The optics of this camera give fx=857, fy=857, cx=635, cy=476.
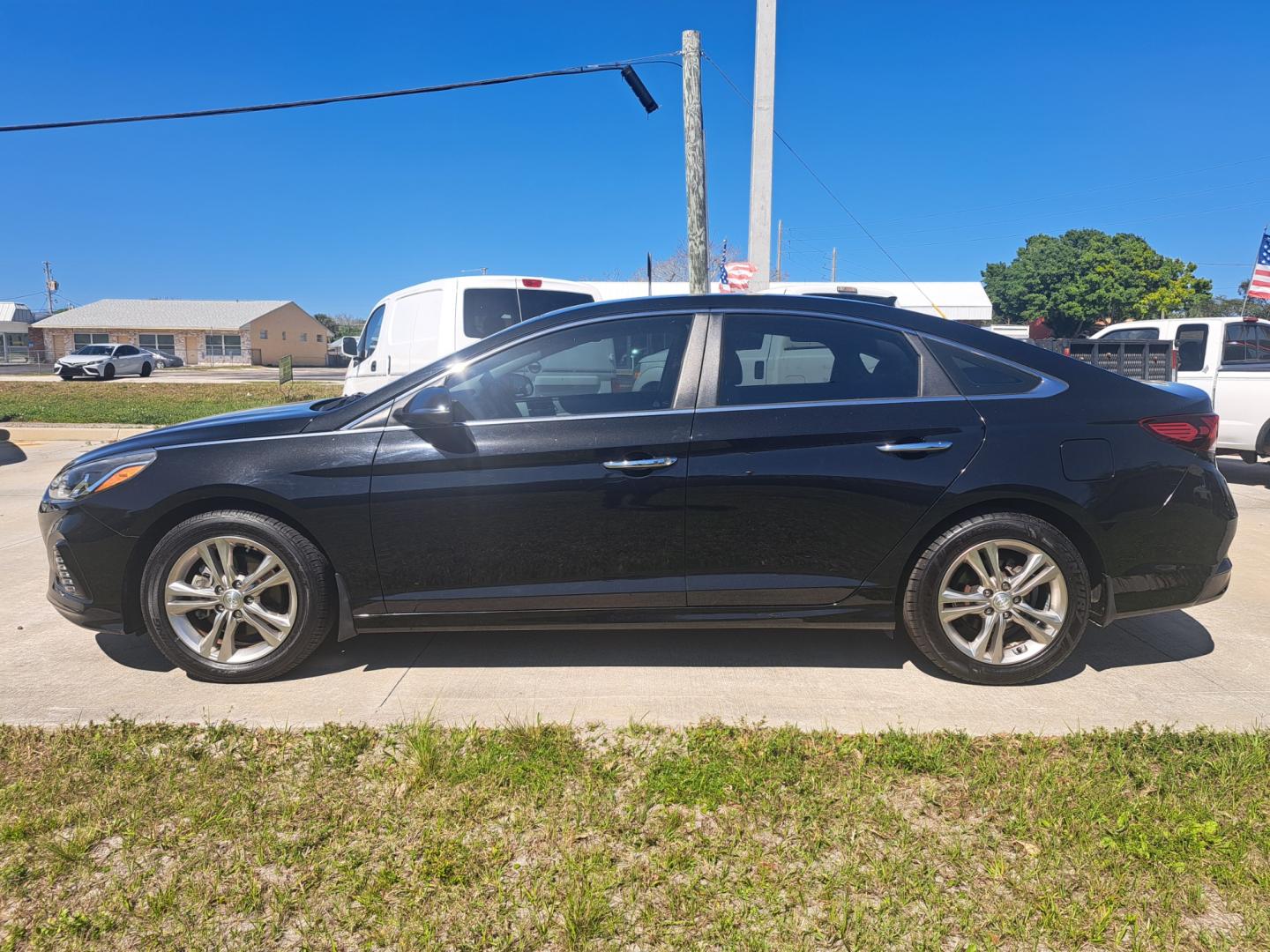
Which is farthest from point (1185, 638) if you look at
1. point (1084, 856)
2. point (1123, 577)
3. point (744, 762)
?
point (744, 762)

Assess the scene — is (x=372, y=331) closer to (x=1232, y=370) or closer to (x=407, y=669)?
(x=407, y=669)

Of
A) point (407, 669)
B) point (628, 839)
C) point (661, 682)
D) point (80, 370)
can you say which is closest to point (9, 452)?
point (407, 669)

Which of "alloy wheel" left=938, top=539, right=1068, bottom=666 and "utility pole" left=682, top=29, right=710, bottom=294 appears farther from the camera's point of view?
"utility pole" left=682, top=29, right=710, bottom=294

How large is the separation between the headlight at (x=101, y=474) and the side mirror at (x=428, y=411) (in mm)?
1120

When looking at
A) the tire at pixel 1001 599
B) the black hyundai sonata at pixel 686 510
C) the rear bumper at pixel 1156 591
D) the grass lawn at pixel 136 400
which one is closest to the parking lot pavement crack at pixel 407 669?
the black hyundai sonata at pixel 686 510

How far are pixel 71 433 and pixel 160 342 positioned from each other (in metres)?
56.8

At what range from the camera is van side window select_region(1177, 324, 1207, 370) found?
9523mm

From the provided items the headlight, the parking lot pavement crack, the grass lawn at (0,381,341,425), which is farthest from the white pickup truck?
the grass lawn at (0,381,341,425)

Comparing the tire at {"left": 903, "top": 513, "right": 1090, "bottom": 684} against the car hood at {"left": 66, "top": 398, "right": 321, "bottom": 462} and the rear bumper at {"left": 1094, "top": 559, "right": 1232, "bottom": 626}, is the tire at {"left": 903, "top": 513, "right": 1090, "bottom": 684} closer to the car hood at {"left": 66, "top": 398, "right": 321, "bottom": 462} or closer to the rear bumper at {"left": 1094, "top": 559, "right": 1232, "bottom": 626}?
the rear bumper at {"left": 1094, "top": 559, "right": 1232, "bottom": 626}

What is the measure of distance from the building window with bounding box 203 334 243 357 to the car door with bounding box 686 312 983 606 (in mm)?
66060

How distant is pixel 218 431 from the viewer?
3729 millimetres

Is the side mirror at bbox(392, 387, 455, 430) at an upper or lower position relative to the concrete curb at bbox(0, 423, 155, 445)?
upper

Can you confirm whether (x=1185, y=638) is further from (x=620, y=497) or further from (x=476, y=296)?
(x=476, y=296)

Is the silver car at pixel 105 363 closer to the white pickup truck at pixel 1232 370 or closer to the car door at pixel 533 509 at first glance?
the white pickup truck at pixel 1232 370
